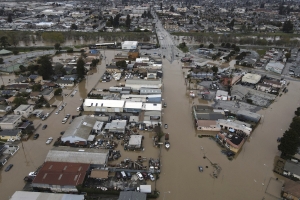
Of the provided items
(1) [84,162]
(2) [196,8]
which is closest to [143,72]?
(1) [84,162]

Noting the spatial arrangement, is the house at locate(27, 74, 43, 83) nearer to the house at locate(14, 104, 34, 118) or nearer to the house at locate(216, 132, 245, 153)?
the house at locate(14, 104, 34, 118)

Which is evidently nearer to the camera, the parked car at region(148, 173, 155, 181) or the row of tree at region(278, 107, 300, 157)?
the parked car at region(148, 173, 155, 181)

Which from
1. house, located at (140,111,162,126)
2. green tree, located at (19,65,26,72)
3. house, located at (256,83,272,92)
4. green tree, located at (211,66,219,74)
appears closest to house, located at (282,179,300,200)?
house, located at (140,111,162,126)

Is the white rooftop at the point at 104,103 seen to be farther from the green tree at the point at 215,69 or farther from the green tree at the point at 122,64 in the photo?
the green tree at the point at 215,69

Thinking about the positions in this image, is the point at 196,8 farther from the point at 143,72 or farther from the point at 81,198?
the point at 81,198

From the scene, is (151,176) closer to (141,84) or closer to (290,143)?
(290,143)

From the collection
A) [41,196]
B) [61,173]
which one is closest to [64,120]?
[61,173]
